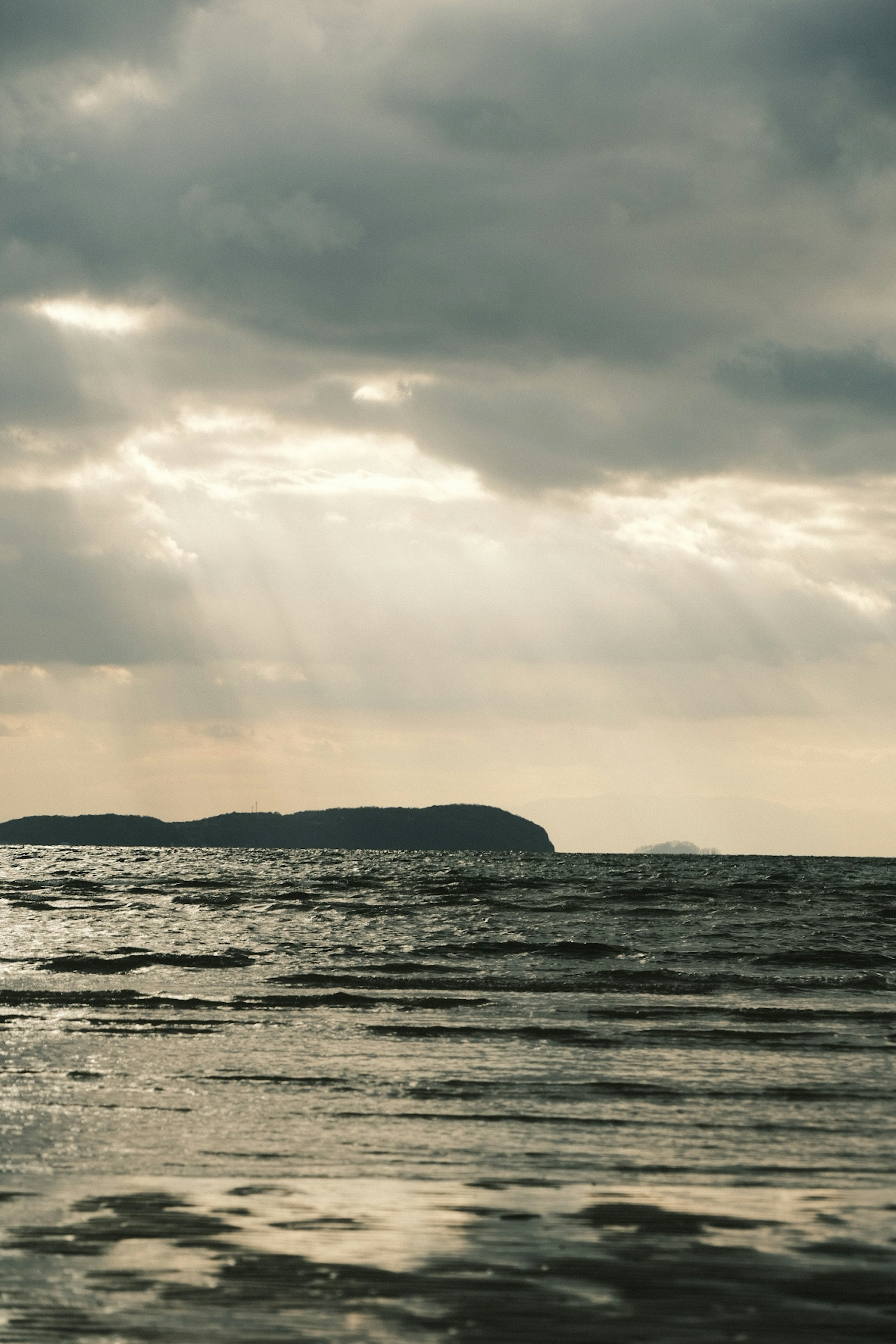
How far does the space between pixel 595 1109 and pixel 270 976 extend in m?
12.3

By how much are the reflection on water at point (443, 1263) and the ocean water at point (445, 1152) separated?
0.08 feet

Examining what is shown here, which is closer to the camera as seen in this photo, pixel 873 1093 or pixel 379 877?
pixel 873 1093

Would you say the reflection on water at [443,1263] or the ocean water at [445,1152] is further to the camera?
the ocean water at [445,1152]

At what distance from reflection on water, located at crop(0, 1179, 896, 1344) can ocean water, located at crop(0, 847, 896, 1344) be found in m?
0.02

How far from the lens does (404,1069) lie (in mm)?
12961

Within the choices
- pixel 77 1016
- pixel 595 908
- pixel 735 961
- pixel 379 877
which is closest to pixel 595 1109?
pixel 77 1016

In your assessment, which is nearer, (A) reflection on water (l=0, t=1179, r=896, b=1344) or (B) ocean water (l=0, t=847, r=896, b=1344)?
Answer: (A) reflection on water (l=0, t=1179, r=896, b=1344)

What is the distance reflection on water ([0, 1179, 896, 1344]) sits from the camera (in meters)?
5.98

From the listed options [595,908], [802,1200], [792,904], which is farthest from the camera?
[792,904]

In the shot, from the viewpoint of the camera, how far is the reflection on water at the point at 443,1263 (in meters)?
5.98

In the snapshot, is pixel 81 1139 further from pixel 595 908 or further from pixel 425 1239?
pixel 595 908

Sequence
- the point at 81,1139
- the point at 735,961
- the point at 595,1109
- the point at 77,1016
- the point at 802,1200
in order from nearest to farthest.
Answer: the point at 802,1200 < the point at 81,1139 < the point at 595,1109 < the point at 77,1016 < the point at 735,961

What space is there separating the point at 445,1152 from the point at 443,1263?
A: 2.76 metres

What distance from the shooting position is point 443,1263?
22.5 ft
